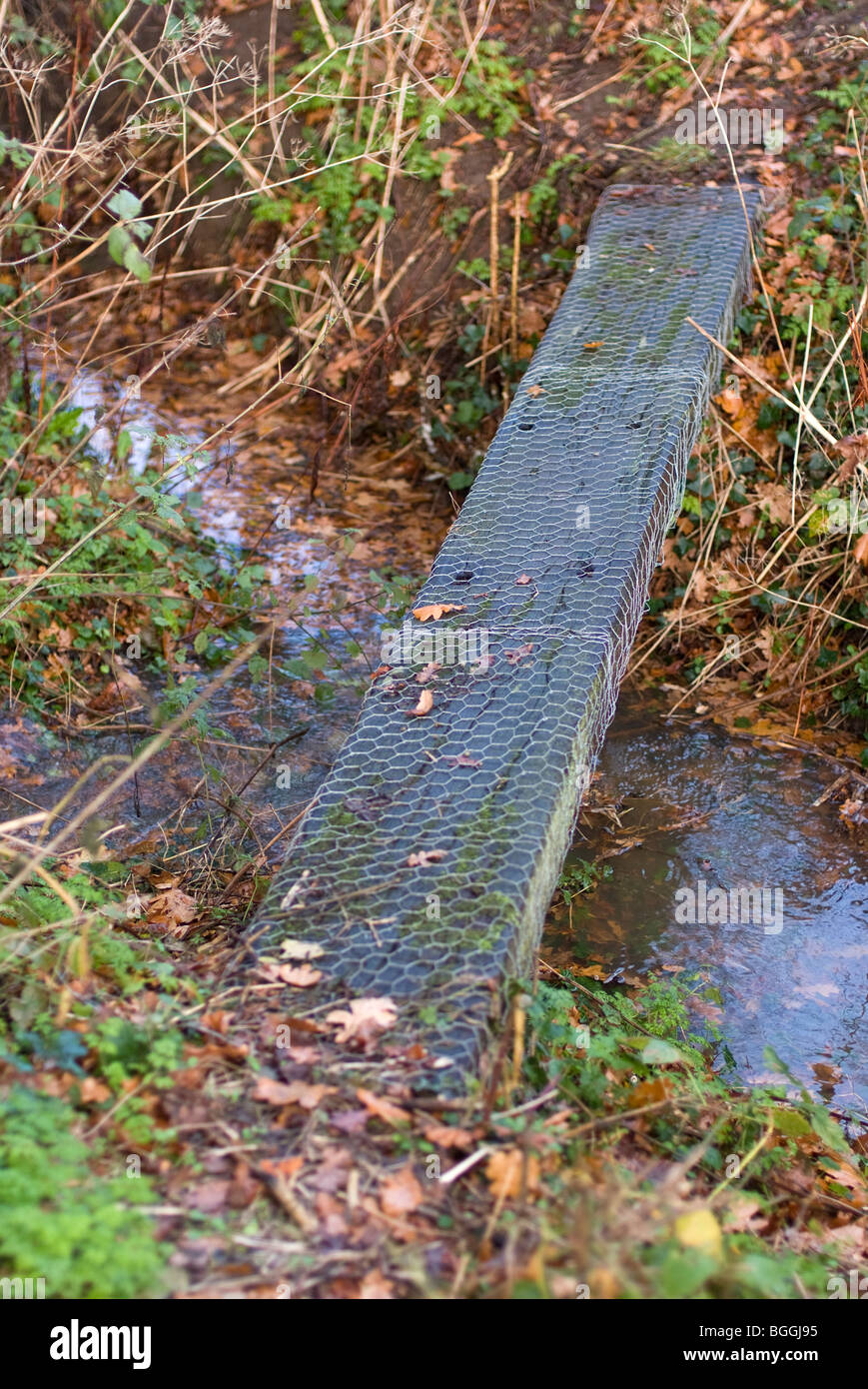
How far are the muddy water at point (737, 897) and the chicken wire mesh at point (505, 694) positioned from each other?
1.14 meters

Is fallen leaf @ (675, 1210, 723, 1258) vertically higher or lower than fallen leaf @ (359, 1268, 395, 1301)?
higher

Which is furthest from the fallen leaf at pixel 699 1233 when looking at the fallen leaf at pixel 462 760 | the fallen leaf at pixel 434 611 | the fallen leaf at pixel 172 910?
the fallen leaf at pixel 434 611

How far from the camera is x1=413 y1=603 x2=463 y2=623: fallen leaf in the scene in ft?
12.2

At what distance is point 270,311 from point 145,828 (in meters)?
4.32

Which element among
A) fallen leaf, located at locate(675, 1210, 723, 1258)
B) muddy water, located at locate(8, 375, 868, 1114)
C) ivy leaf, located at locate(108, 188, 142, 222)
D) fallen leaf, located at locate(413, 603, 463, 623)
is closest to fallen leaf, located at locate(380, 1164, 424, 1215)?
fallen leaf, located at locate(675, 1210, 723, 1258)

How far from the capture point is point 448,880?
2885 millimetres

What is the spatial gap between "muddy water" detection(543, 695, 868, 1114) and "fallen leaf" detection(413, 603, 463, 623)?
137 centimetres

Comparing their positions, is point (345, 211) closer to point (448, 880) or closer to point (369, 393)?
point (369, 393)

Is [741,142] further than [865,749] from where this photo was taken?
Yes

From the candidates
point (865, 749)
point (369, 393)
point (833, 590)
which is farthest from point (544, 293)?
point (865, 749)

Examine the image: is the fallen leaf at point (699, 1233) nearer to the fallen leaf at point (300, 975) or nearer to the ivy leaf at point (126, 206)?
the fallen leaf at point (300, 975)

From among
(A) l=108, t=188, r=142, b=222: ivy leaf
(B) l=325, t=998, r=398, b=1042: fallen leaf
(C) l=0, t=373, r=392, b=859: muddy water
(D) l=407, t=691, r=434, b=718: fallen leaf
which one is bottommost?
(C) l=0, t=373, r=392, b=859: muddy water

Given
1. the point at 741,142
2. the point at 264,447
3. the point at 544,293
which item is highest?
the point at 741,142

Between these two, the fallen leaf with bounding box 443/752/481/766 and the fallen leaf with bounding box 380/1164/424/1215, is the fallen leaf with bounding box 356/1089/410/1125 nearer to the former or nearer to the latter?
the fallen leaf with bounding box 380/1164/424/1215
